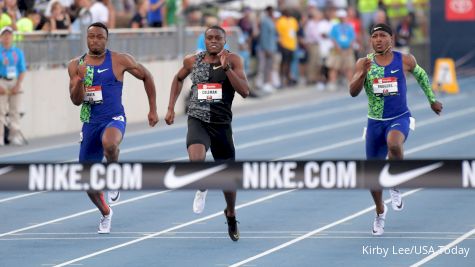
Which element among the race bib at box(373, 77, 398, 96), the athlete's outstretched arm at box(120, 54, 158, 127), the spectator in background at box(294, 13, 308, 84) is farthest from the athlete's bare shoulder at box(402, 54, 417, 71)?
the spectator in background at box(294, 13, 308, 84)

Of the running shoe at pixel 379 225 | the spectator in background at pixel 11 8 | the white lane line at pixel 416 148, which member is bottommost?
the white lane line at pixel 416 148

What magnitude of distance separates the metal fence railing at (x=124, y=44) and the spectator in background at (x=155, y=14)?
1.25 feet

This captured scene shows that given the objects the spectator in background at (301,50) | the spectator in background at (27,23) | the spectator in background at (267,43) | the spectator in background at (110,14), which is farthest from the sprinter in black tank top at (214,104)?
the spectator in background at (301,50)

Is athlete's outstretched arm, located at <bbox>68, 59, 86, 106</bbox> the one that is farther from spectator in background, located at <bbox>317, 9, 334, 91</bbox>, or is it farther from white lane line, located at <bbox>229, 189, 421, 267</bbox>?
spectator in background, located at <bbox>317, 9, 334, 91</bbox>

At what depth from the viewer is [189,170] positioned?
9383 millimetres

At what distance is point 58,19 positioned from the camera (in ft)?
83.1

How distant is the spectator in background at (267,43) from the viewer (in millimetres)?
34156

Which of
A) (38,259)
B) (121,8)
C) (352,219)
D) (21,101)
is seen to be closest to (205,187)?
(38,259)

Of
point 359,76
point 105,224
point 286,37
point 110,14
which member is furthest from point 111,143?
point 286,37

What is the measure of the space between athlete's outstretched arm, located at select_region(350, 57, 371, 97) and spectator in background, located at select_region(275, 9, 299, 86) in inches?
855

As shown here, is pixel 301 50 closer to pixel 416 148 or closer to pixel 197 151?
pixel 416 148

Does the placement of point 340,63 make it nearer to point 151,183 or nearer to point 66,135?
point 66,135

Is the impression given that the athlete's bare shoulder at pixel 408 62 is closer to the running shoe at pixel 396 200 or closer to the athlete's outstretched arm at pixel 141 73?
the running shoe at pixel 396 200

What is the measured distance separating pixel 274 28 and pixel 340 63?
2615 mm
